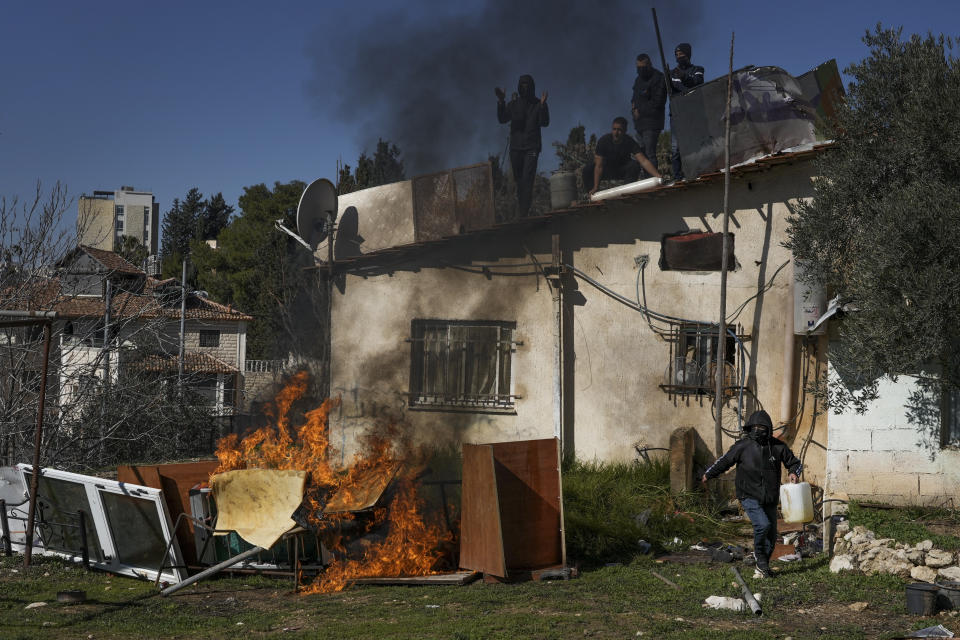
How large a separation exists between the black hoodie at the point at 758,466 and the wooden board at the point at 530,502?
65.9 inches

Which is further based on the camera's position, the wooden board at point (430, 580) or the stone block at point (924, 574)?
the wooden board at point (430, 580)

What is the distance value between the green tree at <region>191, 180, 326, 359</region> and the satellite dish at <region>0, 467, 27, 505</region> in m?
22.8

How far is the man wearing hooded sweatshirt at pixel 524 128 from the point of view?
581 inches

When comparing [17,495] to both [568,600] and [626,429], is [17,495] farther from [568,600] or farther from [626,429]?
[626,429]

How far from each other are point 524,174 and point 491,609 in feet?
30.3

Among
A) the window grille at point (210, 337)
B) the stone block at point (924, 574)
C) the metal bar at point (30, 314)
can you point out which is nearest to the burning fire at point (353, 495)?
the metal bar at point (30, 314)

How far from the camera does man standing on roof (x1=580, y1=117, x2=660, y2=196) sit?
1433cm

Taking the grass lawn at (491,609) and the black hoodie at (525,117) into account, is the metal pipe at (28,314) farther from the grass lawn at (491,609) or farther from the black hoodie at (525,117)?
the black hoodie at (525,117)

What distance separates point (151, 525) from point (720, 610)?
597cm

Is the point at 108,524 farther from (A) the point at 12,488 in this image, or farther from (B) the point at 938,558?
(B) the point at 938,558

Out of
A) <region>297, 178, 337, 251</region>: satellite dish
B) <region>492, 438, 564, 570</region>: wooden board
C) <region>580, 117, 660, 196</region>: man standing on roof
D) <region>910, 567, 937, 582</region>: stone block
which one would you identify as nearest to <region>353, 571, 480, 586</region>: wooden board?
<region>492, 438, 564, 570</region>: wooden board

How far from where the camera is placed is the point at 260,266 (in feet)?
129

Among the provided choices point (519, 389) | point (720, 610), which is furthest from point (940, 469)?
point (519, 389)

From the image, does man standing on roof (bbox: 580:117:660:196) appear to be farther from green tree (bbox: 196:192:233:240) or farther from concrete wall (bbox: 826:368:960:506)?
green tree (bbox: 196:192:233:240)
